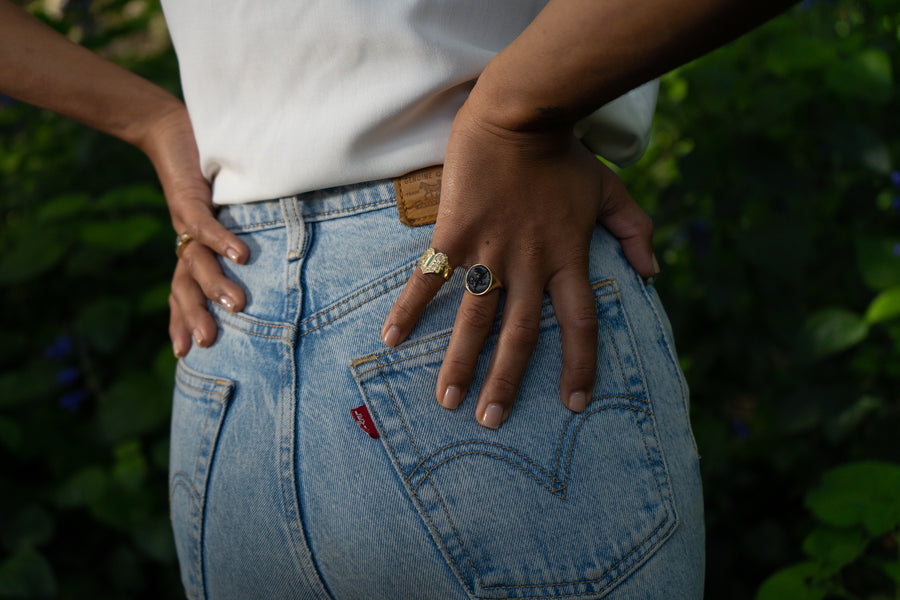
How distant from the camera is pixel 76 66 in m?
0.96

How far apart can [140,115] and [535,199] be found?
2.14ft

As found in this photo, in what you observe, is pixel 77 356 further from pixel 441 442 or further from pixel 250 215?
pixel 441 442

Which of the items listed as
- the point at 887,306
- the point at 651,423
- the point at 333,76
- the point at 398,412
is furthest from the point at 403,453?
the point at 887,306

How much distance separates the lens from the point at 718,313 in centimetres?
193

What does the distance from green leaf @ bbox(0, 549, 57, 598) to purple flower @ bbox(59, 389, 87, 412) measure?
1.60 ft

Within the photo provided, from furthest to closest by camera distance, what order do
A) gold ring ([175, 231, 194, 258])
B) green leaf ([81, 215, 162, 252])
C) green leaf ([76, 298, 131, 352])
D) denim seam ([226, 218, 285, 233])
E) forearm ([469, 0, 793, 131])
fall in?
green leaf ([76, 298, 131, 352]) < green leaf ([81, 215, 162, 252]) < gold ring ([175, 231, 194, 258]) < denim seam ([226, 218, 285, 233]) < forearm ([469, 0, 793, 131])

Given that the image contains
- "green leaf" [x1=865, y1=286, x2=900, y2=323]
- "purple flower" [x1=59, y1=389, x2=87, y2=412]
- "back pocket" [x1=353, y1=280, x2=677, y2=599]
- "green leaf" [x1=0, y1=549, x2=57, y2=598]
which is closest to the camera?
"back pocket" [x1=353, y1=280, x2=677, y2=599]

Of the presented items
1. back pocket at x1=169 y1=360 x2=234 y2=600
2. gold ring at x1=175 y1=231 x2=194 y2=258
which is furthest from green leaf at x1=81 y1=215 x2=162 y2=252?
back pocket at x1=169 y1=360 x2=234 y2=600

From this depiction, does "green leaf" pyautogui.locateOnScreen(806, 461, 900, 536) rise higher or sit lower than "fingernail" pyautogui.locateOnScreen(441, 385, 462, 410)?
lower

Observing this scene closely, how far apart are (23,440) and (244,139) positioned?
5.95 feet

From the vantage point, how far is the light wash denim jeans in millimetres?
650

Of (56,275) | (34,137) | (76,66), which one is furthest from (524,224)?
(34,137)

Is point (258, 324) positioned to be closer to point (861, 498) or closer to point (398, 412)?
point (398, 412)

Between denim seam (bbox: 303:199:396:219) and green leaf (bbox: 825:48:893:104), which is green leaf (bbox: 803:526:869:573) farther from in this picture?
denim seam (bbox: 303:199:396:219)
